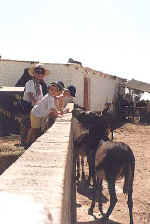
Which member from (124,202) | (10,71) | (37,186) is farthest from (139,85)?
(37,186)

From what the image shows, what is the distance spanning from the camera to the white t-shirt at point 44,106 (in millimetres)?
6461

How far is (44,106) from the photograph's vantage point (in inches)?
257

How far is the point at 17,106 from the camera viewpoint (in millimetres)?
11648

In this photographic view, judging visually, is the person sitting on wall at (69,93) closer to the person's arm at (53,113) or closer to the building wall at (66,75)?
the person's arm at (53,113)

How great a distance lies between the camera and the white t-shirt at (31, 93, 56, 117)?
6461 millimetres

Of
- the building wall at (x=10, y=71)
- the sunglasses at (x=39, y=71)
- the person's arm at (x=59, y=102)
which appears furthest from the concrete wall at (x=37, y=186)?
the building wall at (x=10, y=71)

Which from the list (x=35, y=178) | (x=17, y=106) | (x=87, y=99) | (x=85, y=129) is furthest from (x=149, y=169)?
(x=87, y=99)

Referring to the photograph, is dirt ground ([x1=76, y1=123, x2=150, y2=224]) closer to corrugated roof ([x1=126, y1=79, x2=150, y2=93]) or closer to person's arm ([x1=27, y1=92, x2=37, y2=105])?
person's arm ([x1=27, y1=92, x2=37, y2=105])

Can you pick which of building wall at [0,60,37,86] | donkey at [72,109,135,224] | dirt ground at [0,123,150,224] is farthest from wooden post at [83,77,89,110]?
donkey at [72,109,135,224]

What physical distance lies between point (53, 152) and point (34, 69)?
4.04m

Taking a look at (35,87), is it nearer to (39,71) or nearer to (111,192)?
(39,71)

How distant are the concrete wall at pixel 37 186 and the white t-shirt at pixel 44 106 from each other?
247 centimetres

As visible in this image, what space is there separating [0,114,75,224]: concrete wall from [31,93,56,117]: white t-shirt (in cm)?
247

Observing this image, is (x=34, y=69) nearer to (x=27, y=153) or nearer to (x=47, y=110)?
(x=47, y=110)
